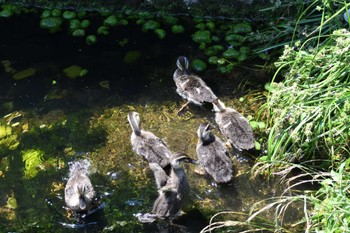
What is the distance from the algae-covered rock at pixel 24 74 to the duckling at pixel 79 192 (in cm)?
178

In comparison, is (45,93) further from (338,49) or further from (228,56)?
(338,49)

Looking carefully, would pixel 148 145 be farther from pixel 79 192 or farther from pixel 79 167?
pixel 79 192

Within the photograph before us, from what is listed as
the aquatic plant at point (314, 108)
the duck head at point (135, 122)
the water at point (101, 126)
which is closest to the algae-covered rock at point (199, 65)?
the water at point (101, 126)

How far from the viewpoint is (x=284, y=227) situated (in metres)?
5.19

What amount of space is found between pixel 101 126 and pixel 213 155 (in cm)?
128

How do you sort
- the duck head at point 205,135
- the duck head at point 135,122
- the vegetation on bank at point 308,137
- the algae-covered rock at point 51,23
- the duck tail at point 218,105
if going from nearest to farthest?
the vegetation on bank at point 308,137
the duck head at point 205,135
the duck head at point 135,122
the duck tail at point 218,105
the algae-covered rock at point 51,23

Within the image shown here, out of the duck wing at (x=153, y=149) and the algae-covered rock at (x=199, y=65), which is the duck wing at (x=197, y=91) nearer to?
the algae-covered rock at (x=199, y=65)

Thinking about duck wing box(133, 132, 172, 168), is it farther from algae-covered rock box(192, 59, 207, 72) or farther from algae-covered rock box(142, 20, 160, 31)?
algae-covered rock box(142, 20, 160, 31)

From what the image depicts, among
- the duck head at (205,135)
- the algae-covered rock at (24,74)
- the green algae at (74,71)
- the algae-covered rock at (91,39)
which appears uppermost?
the duck head at (205,135)

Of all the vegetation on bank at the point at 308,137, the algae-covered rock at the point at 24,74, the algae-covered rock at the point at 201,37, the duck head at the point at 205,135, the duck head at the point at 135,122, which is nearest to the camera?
the vegetation on bank at the point at 308,137

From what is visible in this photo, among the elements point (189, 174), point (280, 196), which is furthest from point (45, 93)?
point (280, 196)

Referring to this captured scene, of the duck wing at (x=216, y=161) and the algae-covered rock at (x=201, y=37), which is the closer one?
the duck wing at (x=216, y=161)

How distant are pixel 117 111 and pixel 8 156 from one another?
3.88 feet

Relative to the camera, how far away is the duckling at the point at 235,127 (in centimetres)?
589
